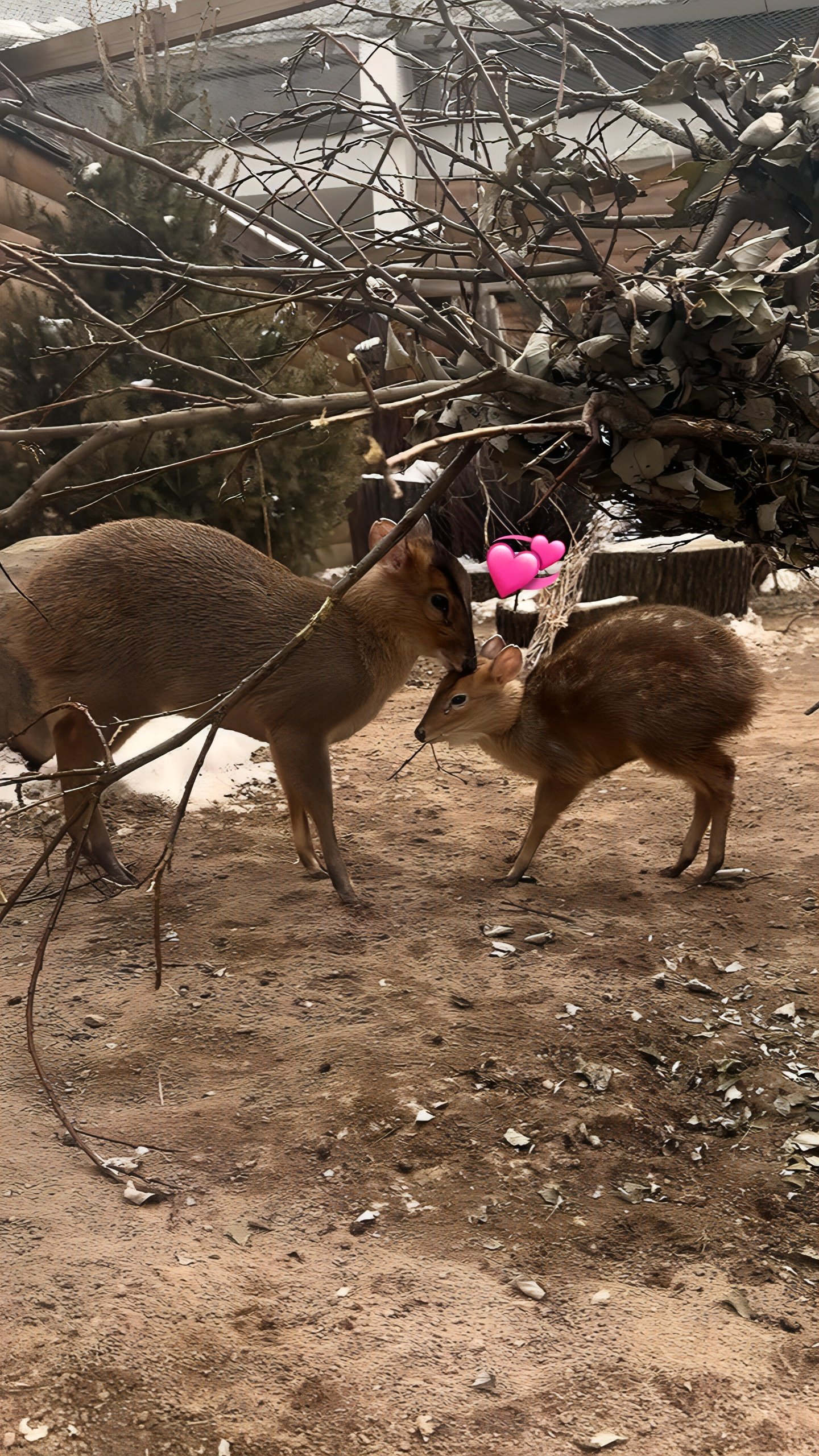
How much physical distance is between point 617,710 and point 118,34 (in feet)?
15.9

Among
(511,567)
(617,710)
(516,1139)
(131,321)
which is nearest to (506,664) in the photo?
(617,710)

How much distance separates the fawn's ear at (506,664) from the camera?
4199mm

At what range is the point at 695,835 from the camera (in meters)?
4.04

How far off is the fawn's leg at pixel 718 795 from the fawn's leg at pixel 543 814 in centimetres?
49

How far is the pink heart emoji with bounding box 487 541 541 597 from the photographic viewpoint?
4.59 m

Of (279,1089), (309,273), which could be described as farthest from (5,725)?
(309,273)

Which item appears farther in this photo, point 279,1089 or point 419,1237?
point 279,1089

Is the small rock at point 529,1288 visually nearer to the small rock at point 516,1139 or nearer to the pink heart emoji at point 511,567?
the small rock at point 516,1139

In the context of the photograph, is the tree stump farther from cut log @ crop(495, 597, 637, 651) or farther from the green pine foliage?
the green pine foliage

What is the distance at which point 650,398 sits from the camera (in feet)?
5.75

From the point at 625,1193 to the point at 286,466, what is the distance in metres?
5.00

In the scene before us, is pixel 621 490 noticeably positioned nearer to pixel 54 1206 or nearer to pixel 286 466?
pixel 54 1206

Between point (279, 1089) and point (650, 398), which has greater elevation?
point (650, 398)

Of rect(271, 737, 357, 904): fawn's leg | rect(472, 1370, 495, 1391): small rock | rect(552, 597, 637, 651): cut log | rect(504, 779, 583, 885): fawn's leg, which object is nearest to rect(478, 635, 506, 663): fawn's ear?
rect(504, 779, 583, 885): fawn's leg
